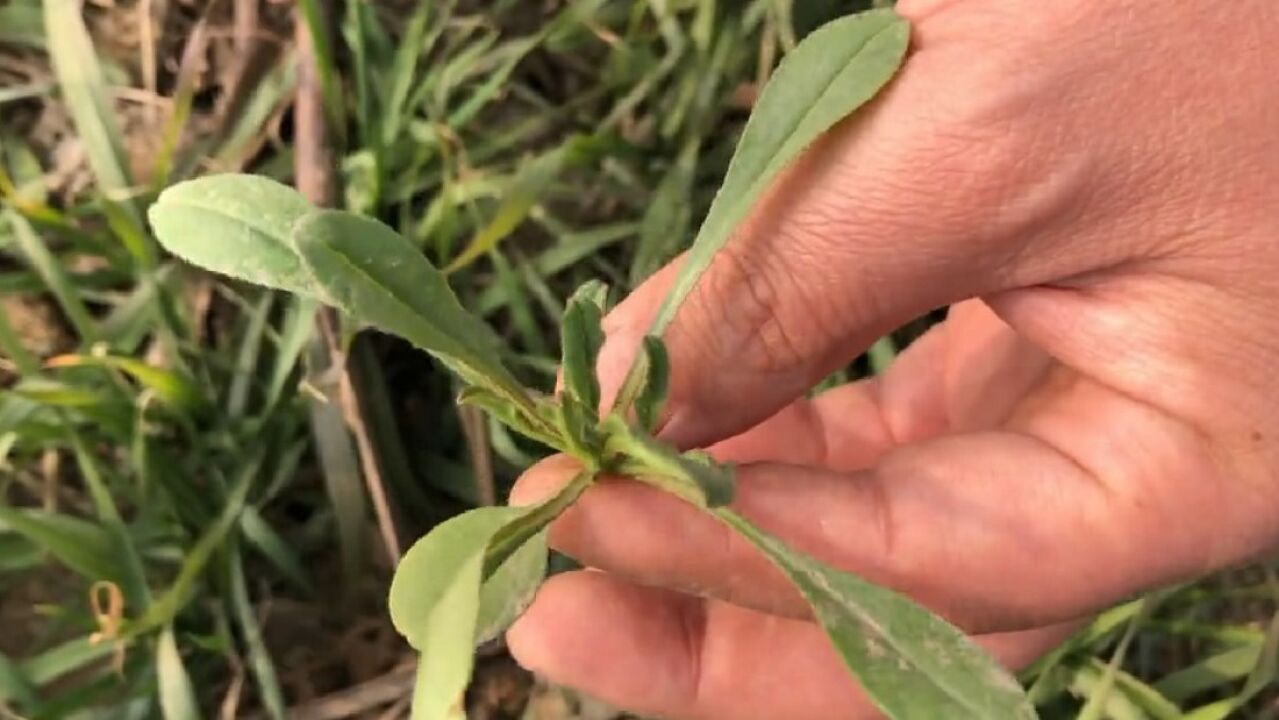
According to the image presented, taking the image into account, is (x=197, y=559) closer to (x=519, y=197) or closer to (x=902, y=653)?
(x=519, y=197)

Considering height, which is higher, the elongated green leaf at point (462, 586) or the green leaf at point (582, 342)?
the green leaf at point (582, 342)

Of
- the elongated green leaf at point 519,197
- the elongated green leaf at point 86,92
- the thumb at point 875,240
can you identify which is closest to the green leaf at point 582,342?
the thumb at point 875,240

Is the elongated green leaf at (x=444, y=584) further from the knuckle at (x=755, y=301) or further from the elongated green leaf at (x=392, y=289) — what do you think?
the knuckle at (x=755, y=301)

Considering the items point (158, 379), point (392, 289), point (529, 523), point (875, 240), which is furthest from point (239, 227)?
point (158, 379)

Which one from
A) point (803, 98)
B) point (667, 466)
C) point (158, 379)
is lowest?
point (158, 379)

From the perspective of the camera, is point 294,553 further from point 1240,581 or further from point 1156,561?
point 1240,581
